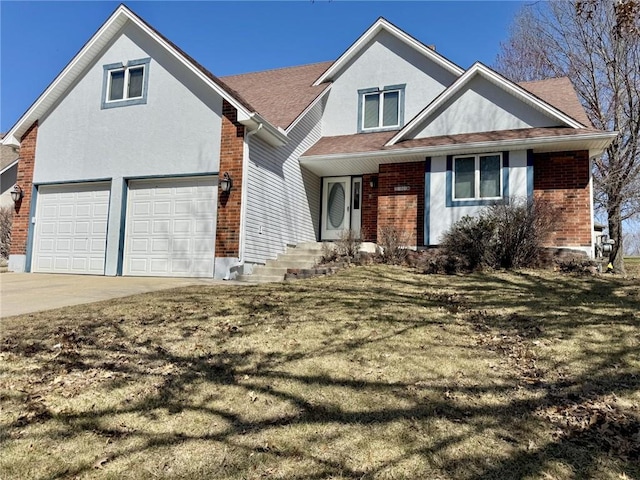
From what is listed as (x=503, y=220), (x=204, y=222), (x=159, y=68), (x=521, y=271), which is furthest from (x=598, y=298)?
(x=159, y=68)

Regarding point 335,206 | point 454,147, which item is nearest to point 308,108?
point 335,206

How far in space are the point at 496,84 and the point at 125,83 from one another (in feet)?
33.2

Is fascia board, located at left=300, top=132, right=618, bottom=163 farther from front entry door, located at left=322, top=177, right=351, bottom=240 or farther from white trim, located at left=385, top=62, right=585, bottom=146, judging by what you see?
front entry door, located at left=322, top=177, right=351, bottom=240

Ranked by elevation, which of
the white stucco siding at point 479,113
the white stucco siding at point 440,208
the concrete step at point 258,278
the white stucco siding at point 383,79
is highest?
the white stucco siding at point 383,79

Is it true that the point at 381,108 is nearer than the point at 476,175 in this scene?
No

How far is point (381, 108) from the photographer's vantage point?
1420 cm

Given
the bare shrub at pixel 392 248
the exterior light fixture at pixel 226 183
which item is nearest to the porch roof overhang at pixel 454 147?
the bare shrub at pixel 392 248

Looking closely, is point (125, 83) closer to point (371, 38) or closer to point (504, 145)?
point (371, 38)

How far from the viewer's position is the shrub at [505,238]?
9.19 m

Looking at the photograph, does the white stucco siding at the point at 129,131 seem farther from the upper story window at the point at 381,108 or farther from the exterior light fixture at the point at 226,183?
the upper story window at the point at 381,108

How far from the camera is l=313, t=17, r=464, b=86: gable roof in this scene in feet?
43.9

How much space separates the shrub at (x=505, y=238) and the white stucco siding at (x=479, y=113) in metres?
2.82

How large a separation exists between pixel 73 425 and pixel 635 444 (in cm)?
389

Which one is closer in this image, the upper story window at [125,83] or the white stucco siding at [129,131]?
the white stucco siding at [129,131]
